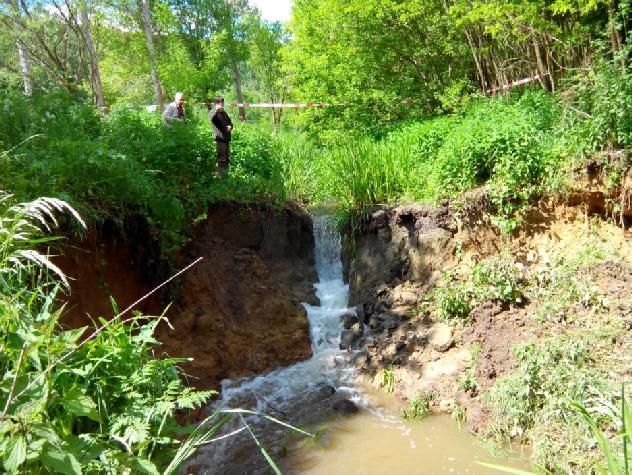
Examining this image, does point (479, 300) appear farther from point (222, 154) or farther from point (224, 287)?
point (222, 154)

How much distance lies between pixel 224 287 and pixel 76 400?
4986 mm

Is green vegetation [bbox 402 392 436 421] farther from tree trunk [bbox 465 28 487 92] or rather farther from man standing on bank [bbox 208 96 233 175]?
tree trunk [bbox 465 28 487 92]

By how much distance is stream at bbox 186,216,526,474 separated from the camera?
456cm

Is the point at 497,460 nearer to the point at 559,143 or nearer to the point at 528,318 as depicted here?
the point at 528,318

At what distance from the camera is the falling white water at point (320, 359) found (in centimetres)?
591

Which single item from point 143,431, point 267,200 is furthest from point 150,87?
point 143,431

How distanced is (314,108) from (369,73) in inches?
63.9

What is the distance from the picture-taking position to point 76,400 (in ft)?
5.62

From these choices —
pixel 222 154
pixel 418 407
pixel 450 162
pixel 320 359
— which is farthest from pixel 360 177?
pixel 418 407

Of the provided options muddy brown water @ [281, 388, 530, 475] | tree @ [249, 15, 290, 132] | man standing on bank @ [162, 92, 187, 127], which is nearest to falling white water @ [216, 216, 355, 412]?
muddy brown water @ [281, 388, 530, 475]

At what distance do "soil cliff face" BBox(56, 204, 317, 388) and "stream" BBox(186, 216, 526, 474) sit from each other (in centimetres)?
40

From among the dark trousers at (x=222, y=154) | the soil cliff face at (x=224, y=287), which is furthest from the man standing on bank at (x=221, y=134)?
the soil cliff face at (x=224, y=287)

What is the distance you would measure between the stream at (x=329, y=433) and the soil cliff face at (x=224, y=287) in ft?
1.32

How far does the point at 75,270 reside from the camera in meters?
4.82
